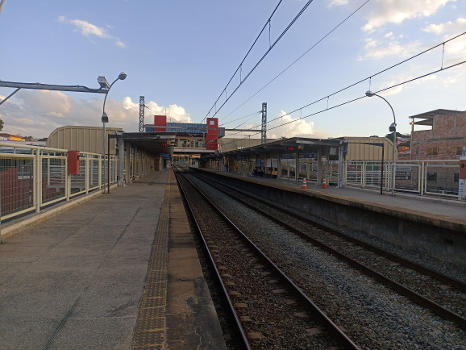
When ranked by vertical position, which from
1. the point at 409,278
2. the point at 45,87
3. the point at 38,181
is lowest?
the point at 409,278

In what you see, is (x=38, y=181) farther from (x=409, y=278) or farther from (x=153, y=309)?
(x=409, y=278)

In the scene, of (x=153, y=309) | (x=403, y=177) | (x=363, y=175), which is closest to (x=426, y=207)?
(x=403, y=177)

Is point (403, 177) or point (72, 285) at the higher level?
point (403, 177)

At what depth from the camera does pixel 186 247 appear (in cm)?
695

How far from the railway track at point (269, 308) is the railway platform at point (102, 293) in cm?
53

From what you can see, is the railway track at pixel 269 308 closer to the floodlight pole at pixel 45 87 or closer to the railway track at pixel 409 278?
the railway track at pixel 409 278

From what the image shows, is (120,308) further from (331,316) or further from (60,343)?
(331,316)

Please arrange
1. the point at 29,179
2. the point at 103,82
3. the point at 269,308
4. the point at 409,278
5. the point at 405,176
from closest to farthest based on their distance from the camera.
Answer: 1. the point at 269,308
2. the point at 409,278
3. the point at 29,179
4. the point at 103,82
5. the point at 405,176

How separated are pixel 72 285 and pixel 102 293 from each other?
59 cm

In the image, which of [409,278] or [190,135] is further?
[190,135]

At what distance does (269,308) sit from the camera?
4430 millimetres

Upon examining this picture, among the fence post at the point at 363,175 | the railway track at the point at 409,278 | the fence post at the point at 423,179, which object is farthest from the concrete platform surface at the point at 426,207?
the fence post at the point at 363,175

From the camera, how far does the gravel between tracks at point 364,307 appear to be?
147 inches

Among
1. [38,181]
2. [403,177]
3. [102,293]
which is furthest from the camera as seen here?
[403,177]
